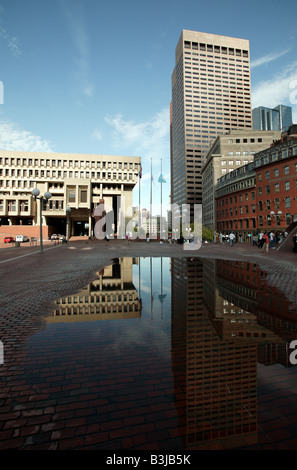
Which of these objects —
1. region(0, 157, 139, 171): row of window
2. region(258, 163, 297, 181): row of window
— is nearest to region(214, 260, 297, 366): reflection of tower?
region(258, 163, 297, 181): row of window

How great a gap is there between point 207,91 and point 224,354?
161 meters

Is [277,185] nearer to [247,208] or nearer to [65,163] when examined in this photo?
[247,208]

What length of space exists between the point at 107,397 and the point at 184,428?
848 mm

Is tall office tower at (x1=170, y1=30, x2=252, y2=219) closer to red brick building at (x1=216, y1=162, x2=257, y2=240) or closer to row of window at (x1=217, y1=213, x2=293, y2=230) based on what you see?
red brick building at (x1=216, y1=162, x2=257, y2=240)

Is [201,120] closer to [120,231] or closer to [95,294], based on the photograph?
[120,231]

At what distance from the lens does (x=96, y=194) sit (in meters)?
70.0

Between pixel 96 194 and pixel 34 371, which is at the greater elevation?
pixel 96 194

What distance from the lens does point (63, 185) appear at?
70.3 metres

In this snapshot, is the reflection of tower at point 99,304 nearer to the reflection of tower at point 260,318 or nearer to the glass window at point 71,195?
the reflection of tower at point 260,318

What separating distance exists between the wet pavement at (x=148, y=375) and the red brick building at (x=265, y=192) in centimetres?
3395

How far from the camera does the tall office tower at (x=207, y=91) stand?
134625 millimetres

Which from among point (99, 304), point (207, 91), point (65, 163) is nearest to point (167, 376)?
point (99, 304)
